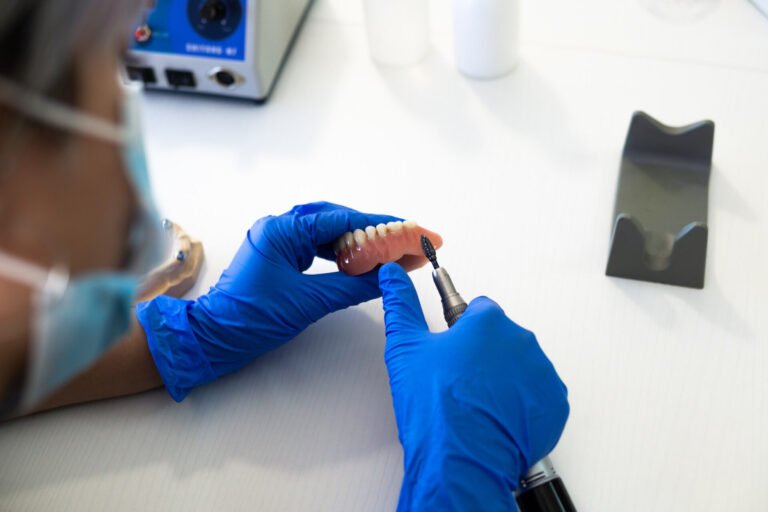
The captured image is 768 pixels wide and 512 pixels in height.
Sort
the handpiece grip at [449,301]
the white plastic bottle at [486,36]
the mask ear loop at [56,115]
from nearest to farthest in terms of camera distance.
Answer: the mask ear loop at [56,115]
the handpiece grip at [449,301]
the white plastic bottle at [486,36]

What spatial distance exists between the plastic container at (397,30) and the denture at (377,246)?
424mm

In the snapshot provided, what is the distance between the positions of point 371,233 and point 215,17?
1.59ft

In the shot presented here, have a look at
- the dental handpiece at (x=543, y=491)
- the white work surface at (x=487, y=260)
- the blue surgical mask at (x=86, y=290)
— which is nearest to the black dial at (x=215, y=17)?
the white work surface at (x=487, y=260)

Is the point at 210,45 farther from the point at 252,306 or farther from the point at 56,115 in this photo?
the point at 56,115

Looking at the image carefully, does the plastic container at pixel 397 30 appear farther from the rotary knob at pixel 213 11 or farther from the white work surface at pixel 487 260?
the rotary knob at pixel 213 11

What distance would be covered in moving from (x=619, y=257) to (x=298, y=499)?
1.57 ft

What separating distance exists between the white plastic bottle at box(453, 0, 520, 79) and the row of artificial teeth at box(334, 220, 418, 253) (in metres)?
0.38

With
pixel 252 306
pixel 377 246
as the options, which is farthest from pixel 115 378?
pixel 377 246

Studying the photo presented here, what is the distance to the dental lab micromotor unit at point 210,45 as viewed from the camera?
1144 millimetres

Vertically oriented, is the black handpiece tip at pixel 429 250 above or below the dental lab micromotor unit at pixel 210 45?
below

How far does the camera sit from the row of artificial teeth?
2.96 feet

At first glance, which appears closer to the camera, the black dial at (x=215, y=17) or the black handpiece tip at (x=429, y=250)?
the black handpiece tip at (x=429, y=250)

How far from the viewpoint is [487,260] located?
38.9 inches

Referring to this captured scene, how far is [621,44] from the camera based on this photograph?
1244mm
